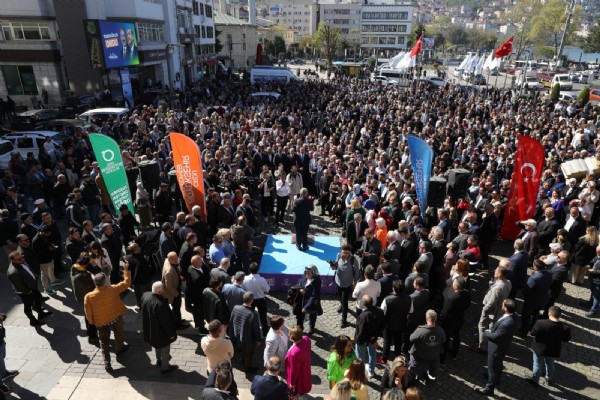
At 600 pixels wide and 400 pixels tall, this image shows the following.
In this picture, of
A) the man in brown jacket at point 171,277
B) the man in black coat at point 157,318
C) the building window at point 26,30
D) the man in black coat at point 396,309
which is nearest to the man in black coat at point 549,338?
the man in black coat at point 396,309

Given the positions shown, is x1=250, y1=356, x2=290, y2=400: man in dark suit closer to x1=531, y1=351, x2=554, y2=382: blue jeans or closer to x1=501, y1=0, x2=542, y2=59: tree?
x1=531, y1=351, x2=554, y2=382: blue jeans

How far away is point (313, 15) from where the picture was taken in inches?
4875

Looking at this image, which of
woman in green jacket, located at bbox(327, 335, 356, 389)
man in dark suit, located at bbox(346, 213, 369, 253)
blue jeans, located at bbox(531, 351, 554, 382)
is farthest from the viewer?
man in dark suit, located at bbox(346, 213, 369, 253)

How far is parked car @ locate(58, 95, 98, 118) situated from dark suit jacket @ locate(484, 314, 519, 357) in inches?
930

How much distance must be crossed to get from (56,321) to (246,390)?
4.07 m

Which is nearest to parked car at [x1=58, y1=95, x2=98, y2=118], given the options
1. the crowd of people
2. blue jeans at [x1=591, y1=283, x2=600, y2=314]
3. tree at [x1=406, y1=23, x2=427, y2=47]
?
the crowd of people

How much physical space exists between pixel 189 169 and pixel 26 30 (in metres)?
27.0

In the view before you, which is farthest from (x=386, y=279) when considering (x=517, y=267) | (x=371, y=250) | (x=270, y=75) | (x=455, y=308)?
(x=270, y=75)

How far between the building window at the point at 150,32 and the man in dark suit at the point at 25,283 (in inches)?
1313

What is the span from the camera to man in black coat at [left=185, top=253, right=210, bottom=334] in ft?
22.6

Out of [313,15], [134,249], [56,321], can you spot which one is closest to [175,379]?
[134,249]

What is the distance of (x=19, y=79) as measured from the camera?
96.0 ft

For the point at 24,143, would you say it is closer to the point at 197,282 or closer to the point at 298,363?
the point at 197,282

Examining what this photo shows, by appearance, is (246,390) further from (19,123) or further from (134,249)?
(19,123)
